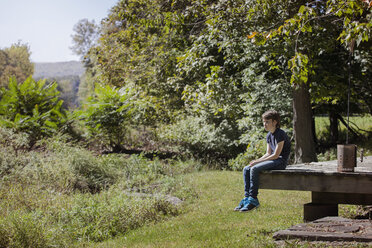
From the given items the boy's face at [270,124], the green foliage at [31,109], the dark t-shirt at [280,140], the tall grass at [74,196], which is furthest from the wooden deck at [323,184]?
the green foliage at [31,109]

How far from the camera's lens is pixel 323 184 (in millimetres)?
4848

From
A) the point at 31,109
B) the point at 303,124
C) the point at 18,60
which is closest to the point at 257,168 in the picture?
the point at 303,124

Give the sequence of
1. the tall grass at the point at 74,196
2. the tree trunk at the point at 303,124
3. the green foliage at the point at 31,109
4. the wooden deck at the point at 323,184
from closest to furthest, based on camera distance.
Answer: the wooden deck at the point at 323,184 → the tall grass at the point at 74,196 → the tree trunk at the point at 303,124 → the green foliage at the point at 31,109

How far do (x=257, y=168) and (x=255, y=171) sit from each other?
5cm

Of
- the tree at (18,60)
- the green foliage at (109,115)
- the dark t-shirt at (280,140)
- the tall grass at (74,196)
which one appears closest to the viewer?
the tall grass at (74,196)

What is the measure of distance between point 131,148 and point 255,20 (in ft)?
27.8

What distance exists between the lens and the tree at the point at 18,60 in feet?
174

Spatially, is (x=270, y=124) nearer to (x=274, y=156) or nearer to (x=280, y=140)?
(x=280, y=140)

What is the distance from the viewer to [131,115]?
601 inches

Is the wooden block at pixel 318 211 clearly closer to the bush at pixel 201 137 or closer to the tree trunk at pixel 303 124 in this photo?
the tree trunk at pixel 303 124

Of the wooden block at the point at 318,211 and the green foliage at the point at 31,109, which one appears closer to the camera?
the wooden block at the point at 318,211

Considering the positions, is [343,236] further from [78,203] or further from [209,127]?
[209,127]

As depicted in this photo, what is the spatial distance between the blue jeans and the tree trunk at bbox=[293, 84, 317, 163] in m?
5.24

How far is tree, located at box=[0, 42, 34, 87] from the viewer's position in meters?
52.9
